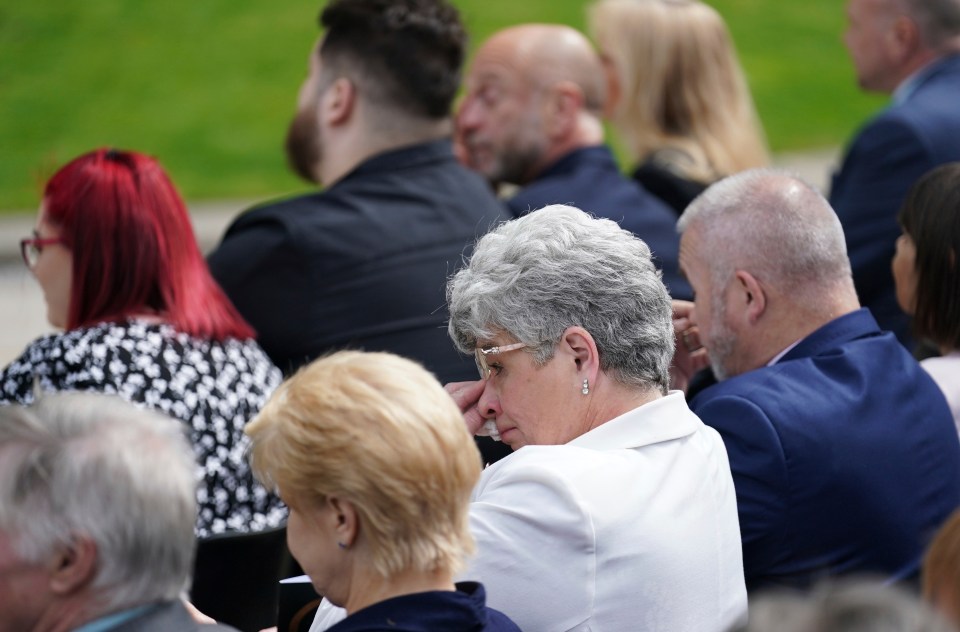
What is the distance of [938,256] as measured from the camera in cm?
327

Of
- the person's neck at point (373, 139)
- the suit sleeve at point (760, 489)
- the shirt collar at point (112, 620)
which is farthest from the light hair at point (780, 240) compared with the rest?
the shirt collar at point (112, 620)

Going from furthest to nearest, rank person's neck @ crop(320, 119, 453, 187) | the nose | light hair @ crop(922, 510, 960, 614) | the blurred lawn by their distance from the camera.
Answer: the blurred lawn, person's neck @ crop(320, 119, 453, 187), the nose, light hair @ crop(922, 510, 960, 614)

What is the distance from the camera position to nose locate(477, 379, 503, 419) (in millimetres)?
2676

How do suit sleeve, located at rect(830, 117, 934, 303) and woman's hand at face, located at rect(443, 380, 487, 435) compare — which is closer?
woman's hand at face, located at rect(443, 380, 487, 435)

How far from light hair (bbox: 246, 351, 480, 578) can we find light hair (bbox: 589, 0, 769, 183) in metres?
3.25

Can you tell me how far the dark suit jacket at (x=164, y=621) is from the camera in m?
Result: 2.04

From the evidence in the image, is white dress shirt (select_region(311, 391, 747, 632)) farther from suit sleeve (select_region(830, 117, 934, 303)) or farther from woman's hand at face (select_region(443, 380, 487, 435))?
suit sleeve (select_region(830, 117, 934, 303))

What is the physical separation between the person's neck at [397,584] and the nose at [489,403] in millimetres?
578

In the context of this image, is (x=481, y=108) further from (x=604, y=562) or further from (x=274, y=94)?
(x=274, y=94)

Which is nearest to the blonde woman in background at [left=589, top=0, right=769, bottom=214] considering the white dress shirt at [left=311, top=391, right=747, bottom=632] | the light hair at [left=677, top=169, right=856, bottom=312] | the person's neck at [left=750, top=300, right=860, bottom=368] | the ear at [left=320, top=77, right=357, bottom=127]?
the ear at [left=320, top=77, right=357, bottom=127]

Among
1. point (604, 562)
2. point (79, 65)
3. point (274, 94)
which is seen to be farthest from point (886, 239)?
point (79, 65)

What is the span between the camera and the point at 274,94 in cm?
1369

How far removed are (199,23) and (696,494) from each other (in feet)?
43.0

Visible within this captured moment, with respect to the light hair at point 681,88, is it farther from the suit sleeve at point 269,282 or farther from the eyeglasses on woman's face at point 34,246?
the eyeglasses on woman's face at point 34,246
